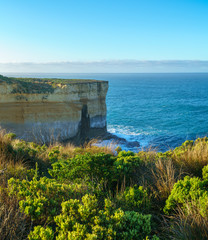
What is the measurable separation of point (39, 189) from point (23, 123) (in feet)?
58.0

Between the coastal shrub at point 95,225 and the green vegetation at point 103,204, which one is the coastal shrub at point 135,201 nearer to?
the green vegetation at point 103,204

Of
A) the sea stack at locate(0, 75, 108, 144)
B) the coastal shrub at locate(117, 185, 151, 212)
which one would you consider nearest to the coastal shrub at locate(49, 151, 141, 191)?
the coastal shrub at locate(117, 185, 151, 212)

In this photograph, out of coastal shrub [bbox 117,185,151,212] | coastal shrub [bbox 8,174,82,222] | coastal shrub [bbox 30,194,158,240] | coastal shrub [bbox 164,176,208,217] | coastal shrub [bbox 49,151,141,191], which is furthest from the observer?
coastal shrub [bbox 49,151,141,191]

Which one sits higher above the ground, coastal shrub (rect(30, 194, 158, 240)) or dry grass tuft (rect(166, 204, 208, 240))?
coastal shrub (rect(30, 194, 158, 240))

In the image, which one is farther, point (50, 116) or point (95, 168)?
point (50, 116)

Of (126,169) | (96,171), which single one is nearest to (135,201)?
(126,169)

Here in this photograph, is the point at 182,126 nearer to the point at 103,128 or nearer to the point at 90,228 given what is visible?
the point at 103,128

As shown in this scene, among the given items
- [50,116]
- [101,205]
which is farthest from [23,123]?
[101,205]

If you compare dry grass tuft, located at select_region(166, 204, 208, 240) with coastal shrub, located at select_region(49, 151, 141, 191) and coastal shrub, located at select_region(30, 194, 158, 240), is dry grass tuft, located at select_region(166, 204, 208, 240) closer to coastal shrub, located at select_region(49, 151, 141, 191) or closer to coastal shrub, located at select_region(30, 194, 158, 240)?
coastal shrub, located at select_region(30, 194, 158, 240)

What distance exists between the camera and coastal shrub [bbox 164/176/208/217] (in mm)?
3273

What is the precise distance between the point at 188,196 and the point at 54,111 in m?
18.7

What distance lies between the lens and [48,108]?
67.9 ft

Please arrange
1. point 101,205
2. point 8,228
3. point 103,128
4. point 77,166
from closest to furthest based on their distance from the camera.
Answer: point 8,228
point 101,205
point 77,166
point 103,128

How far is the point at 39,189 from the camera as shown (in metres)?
3.63
